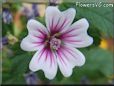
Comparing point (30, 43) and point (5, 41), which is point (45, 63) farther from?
point (5, 41)

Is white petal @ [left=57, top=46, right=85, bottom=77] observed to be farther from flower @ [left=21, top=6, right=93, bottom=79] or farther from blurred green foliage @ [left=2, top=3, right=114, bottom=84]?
blurred green foliage @ [left=2, top=3, right=114, bottom=84]

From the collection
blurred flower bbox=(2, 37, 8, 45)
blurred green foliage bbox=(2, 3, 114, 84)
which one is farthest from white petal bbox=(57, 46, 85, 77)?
blurred flower bbox=(2, 37, 8, 45)

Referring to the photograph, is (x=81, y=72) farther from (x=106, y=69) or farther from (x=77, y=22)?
(x=77, y=22)

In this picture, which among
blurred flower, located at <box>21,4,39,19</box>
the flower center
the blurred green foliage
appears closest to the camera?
the flower center

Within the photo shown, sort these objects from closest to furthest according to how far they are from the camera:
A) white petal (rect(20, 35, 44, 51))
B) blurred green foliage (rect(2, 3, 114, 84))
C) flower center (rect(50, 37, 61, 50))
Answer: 1. white petal (rect(20, 35, 44, 51))
2. flower center (rect(50, 37, 61, 50))
3. blurred green foliage (rect(2, 3, 114, 84))

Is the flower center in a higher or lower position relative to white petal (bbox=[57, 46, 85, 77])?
higher
